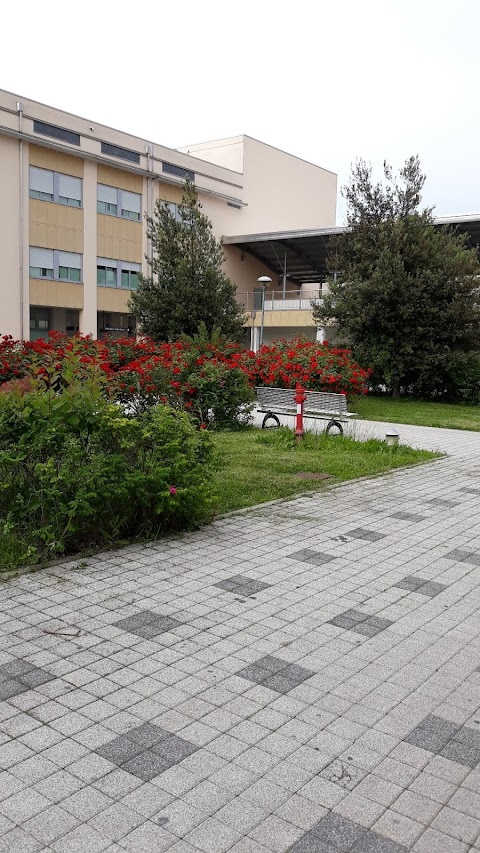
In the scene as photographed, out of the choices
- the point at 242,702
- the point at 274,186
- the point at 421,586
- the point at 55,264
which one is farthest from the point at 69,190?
the point at 242,702

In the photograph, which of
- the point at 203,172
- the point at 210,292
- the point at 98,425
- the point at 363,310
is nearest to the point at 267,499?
the point at 98,425

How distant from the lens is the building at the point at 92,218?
31.5 meters

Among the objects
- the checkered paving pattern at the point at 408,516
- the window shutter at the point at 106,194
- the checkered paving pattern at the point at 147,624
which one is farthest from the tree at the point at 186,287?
the checkered paving pattern at the point at 147,624

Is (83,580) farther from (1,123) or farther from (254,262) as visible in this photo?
(254,262)

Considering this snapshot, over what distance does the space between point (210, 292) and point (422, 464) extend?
16332 mm

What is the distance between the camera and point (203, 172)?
4072 centimetres

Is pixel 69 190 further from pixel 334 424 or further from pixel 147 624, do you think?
pixel 147 624

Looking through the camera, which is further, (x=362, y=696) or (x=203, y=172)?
(x=203, y=172)

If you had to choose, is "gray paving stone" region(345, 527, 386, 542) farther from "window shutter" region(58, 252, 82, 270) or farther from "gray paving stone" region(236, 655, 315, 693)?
"window shutter" region(58, 252, 82, 270)

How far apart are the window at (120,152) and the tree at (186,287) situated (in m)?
9.23

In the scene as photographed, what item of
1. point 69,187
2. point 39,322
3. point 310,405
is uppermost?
point 69,187

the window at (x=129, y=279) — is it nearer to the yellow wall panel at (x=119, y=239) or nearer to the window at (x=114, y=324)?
the yellow wall panel at (x=119, y=239)

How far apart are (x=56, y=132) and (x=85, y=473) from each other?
31079 millimetres

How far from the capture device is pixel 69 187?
1331 inches
